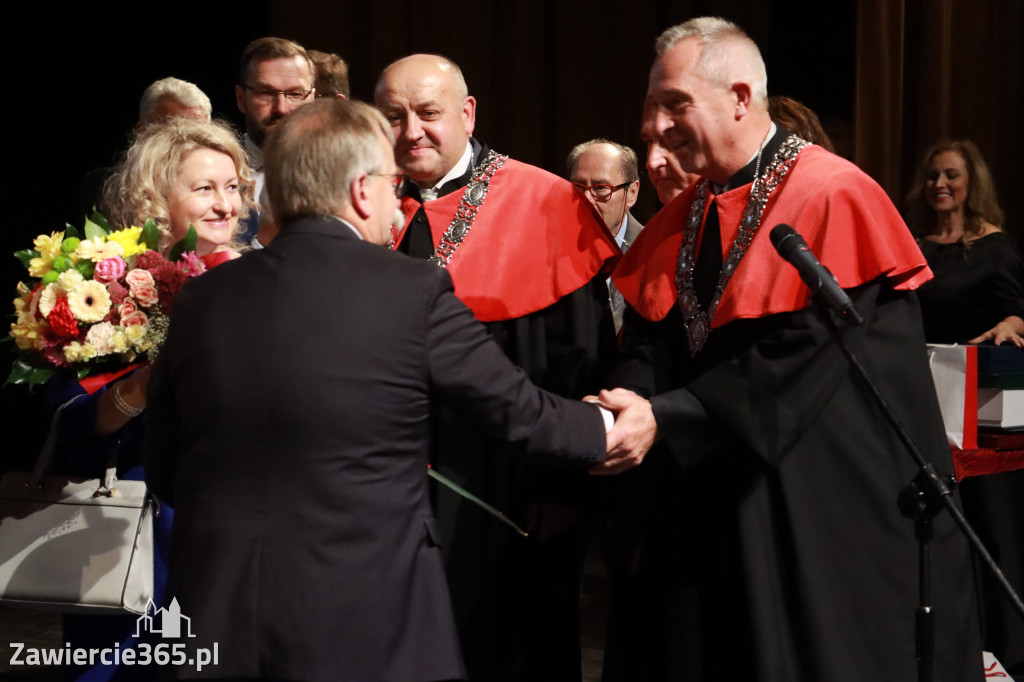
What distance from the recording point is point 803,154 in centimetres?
276

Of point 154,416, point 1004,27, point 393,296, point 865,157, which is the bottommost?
point 154,416

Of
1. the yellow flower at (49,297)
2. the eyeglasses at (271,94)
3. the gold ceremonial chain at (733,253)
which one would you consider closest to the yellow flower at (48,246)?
the yellow flower at (49,297)

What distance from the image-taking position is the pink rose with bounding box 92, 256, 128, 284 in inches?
106

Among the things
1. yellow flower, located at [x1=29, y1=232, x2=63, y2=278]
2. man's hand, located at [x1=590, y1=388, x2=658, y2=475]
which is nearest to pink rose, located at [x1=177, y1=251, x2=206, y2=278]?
yellow flower, located at [x1=29, y1=232, x2=63, y2=278]

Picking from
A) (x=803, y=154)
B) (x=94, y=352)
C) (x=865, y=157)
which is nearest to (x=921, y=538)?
(x=803, y=154)

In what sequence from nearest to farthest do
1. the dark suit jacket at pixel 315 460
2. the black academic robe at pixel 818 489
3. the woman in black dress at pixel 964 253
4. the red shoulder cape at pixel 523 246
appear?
the dark suit jacket at pixel 315 460
the black academic robe at pixel 818 489
the red shoulder cape at pixel 523 246
the woman in black dress at pixel 964 253

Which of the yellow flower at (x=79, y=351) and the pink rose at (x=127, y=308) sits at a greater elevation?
the pink rose at (x=127, y=308)

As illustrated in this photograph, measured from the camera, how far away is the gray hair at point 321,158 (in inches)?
82.0

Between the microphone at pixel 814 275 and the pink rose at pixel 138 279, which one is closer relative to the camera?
the microphone at pixel 814 275

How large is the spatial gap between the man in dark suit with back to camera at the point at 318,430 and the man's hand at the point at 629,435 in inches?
22.9

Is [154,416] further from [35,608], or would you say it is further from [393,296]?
[35,608]

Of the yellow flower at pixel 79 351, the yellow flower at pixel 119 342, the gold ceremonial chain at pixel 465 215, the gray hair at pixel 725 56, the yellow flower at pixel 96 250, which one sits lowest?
the yellow flower at pixel 79 351

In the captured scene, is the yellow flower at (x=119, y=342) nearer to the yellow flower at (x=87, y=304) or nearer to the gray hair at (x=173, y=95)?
the yellow flower at (x=87, y=304)

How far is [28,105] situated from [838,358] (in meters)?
5.35
